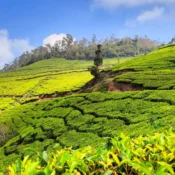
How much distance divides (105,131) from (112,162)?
Answer: 43.4 ft

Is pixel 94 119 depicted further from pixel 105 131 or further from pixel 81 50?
pixel 81 50

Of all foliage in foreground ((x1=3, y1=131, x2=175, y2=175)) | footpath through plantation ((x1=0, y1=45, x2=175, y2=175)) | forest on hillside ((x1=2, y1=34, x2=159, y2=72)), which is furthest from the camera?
forest on hillside ((x1=2, y1=34, x2=159, y2=72))

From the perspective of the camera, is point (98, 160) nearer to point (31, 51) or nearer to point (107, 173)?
point (107, 173)

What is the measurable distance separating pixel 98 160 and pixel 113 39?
183 metres

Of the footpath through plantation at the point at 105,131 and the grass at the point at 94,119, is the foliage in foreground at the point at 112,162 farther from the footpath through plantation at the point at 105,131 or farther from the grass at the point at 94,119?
the grass at the point at 94,119

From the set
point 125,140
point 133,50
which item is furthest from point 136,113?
point 133,50

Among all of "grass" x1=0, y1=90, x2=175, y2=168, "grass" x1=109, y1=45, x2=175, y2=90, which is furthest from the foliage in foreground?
"grass" x1=109, y1=45, x2=175, y2=90

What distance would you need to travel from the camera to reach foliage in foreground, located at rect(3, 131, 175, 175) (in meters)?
3.35

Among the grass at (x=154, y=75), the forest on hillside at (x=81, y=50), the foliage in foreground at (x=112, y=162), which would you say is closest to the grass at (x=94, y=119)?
the grass at (x=154, y=75)

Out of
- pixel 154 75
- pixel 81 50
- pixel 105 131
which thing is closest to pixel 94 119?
pixel 105 131

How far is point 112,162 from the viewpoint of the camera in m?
3.73

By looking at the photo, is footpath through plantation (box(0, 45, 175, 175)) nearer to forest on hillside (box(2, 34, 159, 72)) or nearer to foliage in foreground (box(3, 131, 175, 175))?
foliage in foreground (box(3, 131, 175, 175))

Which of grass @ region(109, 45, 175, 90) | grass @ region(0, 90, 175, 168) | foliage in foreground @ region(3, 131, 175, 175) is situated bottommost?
grass @ region(0, 90, 175, 168)

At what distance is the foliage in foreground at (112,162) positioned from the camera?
3.35 metres
